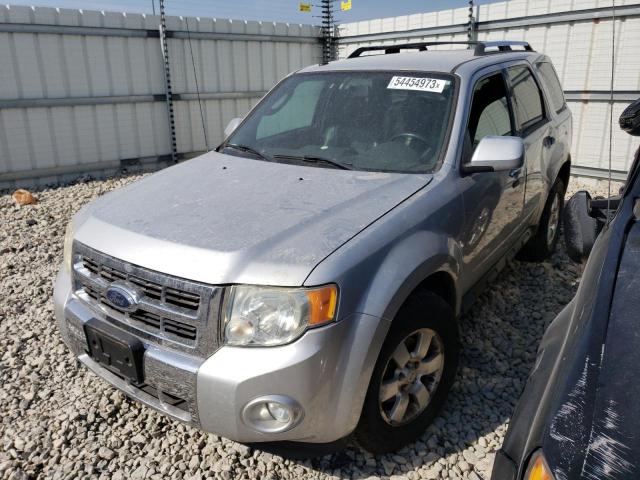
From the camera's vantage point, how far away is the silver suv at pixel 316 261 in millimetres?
1873

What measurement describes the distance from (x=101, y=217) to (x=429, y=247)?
1.53 metres

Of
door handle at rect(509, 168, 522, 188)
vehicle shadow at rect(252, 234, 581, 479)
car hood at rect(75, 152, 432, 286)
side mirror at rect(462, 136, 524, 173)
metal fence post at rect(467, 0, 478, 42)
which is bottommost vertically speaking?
vehicle shadow at rect(252, 234, 581, 479)

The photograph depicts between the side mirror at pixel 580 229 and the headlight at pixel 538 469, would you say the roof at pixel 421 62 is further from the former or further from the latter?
the headlight at pixel 538 469

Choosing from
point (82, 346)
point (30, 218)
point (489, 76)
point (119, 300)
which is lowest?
point (30, 218)

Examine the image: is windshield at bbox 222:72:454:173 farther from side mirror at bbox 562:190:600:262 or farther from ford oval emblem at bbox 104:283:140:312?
ford oval emblem at bbox 104:283:140:312

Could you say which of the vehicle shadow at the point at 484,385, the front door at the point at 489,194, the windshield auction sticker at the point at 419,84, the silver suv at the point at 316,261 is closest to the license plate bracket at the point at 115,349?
the silver suv at the point at 316,261

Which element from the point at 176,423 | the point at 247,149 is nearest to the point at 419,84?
the point at 247,149

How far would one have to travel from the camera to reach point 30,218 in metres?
6.19

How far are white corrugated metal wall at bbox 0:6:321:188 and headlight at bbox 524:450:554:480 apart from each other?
807 centimetres

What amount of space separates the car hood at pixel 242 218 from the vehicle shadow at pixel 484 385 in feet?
2.61

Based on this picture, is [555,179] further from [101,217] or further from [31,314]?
[31,314]

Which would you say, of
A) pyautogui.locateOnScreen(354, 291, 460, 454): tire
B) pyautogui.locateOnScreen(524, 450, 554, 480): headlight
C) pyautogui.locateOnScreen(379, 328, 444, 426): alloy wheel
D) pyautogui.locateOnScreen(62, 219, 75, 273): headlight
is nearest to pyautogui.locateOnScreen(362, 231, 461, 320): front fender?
pyautogui.locateOnScreen(354, 291, 460, 454): tire

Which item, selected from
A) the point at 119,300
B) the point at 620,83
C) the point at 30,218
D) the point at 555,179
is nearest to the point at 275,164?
the point at 119,300

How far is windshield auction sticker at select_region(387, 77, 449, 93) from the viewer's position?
2.98 meters
